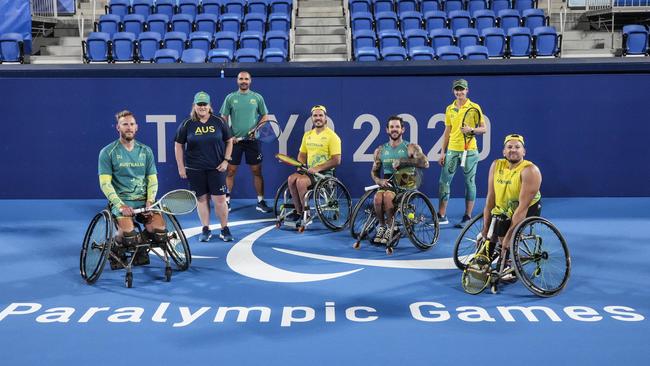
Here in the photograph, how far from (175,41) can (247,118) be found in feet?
16.1

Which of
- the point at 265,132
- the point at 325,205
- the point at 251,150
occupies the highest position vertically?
the point at 265,132

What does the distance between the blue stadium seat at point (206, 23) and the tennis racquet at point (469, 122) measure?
7.86 metres

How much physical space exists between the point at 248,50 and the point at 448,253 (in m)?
6.98

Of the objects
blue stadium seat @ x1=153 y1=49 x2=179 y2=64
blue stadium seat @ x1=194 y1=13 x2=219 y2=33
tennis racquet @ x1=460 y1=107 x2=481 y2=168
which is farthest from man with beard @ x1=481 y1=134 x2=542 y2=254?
blue stadium seat @ x1=194 y1=13 x2=219 y2=33

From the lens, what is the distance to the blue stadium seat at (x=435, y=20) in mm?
15352

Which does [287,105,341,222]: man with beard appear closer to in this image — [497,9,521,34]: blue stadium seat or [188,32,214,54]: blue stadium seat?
[188,32,214,54]: blue stadium seat

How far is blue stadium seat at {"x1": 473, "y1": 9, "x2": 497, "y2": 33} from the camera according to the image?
1523 cm

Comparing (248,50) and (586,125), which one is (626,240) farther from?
(248,50)

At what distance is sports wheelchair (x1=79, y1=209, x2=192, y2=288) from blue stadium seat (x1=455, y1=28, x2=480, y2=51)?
29.1 feet

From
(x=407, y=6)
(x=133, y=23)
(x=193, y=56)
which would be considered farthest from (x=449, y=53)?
(x=133, y=23)

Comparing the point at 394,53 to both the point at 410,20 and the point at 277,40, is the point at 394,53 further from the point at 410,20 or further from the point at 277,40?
the point at 277,40

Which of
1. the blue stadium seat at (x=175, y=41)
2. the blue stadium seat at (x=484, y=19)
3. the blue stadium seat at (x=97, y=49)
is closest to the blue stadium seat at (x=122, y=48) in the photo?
the blue stadium seat at (x=97, y=49)

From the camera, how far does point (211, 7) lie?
16312 mm

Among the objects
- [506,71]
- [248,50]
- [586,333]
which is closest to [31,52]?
[248,50]
